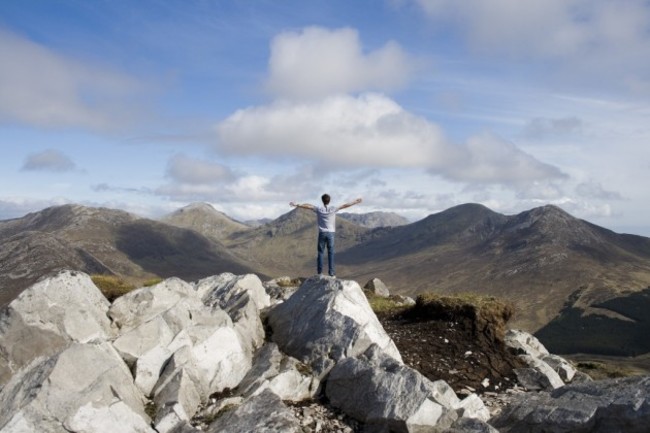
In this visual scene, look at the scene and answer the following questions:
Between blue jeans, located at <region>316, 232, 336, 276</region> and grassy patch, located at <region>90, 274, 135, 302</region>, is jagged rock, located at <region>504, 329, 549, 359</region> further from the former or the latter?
grassy patch, located at <region>90, 274, 135, 302</region>

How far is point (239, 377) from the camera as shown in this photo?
65.0ft

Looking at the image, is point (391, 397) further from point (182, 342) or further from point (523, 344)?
point (523, 344)

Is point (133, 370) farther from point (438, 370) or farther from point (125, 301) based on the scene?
point (438, 370)

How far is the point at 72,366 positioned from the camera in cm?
1570

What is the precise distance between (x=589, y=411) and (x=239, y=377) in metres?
11.4

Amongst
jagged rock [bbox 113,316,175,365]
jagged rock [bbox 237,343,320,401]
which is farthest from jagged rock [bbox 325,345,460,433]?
jagged rock [bbox 113,316,175,365]

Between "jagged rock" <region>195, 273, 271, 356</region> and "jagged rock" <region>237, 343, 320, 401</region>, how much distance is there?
155cm

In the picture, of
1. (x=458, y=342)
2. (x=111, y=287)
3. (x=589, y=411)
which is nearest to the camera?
(x=589, y=411)

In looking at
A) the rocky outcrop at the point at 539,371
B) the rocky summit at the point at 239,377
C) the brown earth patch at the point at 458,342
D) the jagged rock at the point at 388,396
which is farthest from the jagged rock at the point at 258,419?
the rocky outcrop at the point at 539,371

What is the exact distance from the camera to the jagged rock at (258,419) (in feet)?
49.3

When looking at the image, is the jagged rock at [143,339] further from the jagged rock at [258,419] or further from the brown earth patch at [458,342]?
the brown earth patch at [458,342]

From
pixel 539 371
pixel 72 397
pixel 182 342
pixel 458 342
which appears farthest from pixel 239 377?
pixel 539 371

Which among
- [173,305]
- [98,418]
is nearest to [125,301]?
[173,305]

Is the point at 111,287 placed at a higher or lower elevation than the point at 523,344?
higher
